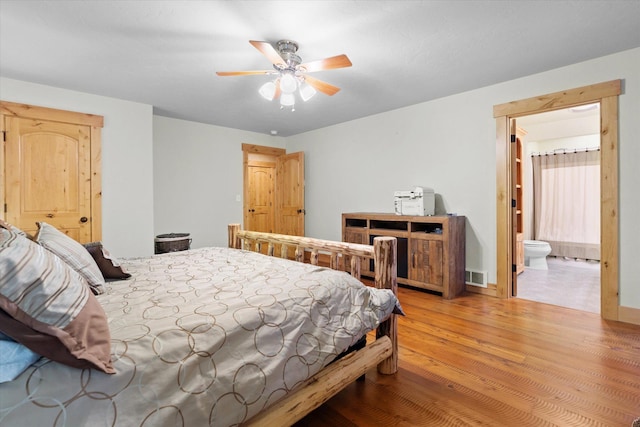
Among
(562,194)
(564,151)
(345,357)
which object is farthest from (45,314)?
(564,151)

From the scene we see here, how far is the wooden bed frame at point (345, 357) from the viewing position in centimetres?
127

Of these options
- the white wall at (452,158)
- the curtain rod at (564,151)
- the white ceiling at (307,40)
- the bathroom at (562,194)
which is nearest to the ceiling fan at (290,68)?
the white ceiling at (307,40)

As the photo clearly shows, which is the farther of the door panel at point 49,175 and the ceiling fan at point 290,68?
the door panel at point 49,175

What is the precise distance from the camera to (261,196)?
21.2ft

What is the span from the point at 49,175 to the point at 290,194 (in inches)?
137

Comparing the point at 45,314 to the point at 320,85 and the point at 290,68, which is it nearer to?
the point at 290,68

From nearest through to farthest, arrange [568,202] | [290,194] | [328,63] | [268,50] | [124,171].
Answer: [268,50]
[328,63]
[124,171]
[568,202]
[290,194]

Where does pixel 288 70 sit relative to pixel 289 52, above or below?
below

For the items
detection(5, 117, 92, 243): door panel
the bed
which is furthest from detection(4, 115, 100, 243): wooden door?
the bed

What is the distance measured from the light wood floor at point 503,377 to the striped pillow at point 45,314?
1150 millimetres

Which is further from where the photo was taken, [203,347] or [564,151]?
[564,151]

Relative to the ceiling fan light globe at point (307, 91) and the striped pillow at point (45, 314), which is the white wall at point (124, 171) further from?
the striped pillow at point (45, 314)

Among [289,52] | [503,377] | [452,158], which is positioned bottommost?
[503,377]

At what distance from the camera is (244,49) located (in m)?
2.60
